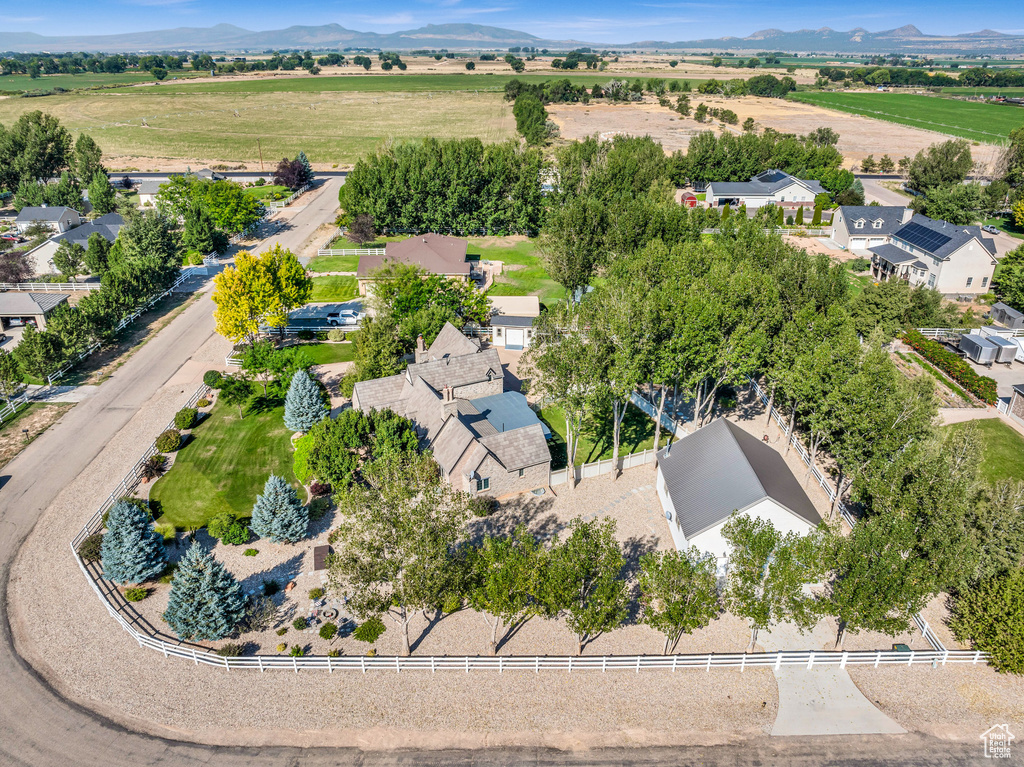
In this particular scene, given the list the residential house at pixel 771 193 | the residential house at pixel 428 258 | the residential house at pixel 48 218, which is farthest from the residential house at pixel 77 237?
the residential house at pixel 771 193

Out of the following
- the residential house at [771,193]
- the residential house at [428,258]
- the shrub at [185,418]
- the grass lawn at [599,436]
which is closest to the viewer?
the grass lawn at [599,436]

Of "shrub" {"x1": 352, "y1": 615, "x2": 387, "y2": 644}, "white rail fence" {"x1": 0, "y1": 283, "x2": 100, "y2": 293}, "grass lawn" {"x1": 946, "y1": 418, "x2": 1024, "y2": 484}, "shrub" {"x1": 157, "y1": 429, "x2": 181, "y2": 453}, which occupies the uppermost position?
"white rail fence" {"x1": 0, "y1": 283, "x2": 100, "y2": 293}

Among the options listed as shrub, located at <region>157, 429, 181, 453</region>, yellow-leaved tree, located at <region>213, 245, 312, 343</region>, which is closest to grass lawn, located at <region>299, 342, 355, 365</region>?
yellow-leaved tree, located at <region>213, 245, 312, 343</region>

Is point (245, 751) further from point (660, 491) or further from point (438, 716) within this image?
point (660, 491)

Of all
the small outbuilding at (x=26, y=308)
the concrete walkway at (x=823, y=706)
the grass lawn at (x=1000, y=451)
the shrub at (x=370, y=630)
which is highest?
the small outbuilding at (x=26, y=308)

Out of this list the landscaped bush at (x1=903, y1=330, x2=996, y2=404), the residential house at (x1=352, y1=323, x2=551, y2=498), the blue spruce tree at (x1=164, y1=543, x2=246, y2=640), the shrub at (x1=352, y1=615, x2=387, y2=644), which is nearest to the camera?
the blue spruce tree at (x1=164, y1=543, x2=246, y2=640)

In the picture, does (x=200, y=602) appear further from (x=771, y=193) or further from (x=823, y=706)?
(x=771, y=193)

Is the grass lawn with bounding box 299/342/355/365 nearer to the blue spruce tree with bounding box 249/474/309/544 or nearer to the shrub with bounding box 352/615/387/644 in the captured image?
the blue spruce tree with bounding box 249/474/309/544

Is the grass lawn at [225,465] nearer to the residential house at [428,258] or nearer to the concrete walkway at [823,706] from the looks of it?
the residential house at [428,258]
